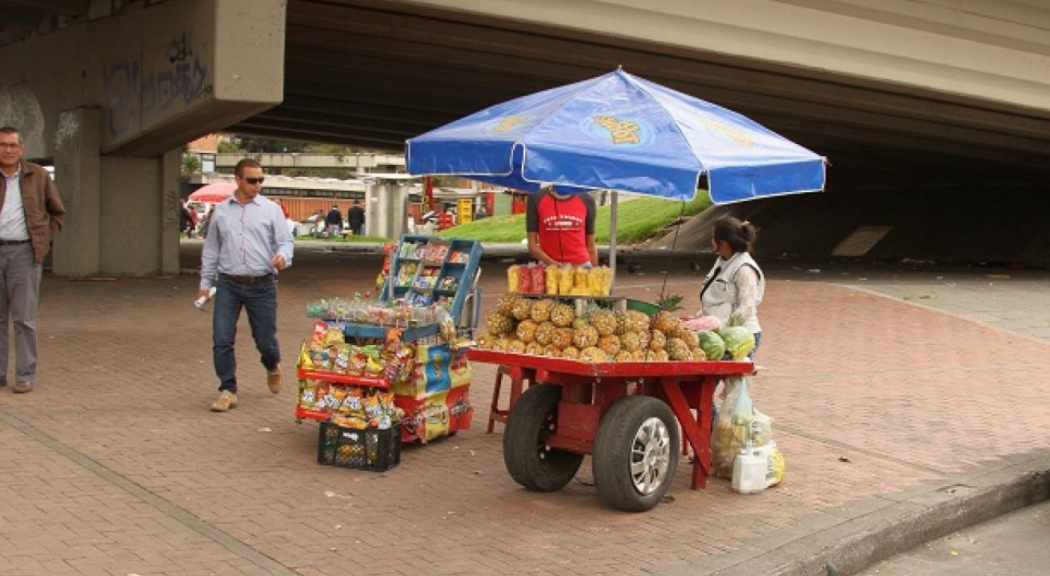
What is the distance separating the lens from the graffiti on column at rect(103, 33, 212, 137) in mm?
15406

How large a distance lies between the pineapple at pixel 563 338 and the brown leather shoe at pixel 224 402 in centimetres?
305

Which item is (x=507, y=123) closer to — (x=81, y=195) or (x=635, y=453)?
(x=635, y=453)

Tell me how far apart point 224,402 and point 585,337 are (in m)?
3.24

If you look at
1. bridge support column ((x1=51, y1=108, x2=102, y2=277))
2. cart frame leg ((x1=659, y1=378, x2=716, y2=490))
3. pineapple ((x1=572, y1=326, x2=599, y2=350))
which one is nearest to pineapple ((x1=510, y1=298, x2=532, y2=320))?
pineapple ((x1=572, y1=326, x2=599, y2=350))

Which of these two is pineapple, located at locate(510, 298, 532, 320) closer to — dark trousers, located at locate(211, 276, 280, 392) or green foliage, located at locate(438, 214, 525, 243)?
dark trousers, located at locate(211, 276, 280, 392)

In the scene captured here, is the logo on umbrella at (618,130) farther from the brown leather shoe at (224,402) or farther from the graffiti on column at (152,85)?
the graffiti on column at (152,85)

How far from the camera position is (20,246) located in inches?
350

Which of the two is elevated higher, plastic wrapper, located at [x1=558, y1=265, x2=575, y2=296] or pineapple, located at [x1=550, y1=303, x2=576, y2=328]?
plastic wrapper, located at [x1=558, y1=265, x2=575, y2=296]

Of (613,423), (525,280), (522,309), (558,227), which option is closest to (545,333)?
(522,309)

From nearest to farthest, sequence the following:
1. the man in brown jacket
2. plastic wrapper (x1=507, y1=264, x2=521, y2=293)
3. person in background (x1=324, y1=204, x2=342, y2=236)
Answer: plastic wrapper (x1=507, y1=264, x2=521, y2=293), the man in brown jacket, person in background (x1=324, y1=204, x2=342, y2=236)

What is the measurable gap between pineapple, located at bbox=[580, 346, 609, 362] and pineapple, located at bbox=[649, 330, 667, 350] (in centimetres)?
34

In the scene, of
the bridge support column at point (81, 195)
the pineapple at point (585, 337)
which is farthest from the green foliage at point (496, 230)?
Answer: the pineapple at point (585, 337)

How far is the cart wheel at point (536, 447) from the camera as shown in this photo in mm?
6898

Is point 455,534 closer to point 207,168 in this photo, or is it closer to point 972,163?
point 972,163
